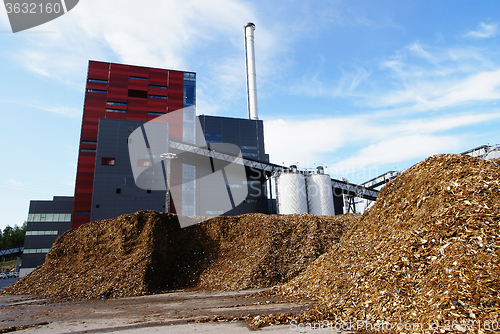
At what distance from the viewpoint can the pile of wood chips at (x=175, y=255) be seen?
1385 cm

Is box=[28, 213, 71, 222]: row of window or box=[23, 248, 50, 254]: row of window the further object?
box=[28, 213, 71, 222]: row of window

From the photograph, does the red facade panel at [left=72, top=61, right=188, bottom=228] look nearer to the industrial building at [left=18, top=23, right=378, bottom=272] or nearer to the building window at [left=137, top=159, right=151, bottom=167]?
the industrial building at [left=18, top=23, right=378, bottom=272]

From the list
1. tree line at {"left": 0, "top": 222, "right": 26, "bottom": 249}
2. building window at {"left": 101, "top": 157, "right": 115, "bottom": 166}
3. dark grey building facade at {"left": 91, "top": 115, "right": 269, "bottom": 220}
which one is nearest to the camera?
dark grey building facade at {"left": 91, "top": 115, "right": 269, "bottom": 220}

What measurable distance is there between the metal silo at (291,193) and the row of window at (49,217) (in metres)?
39.1

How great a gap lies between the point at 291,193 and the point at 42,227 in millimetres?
44088

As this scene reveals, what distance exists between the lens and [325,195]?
44.4 m

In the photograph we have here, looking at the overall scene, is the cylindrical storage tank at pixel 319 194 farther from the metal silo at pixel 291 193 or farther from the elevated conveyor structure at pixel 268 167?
the elevated conveyor structure at pixel 268 167

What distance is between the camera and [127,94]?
218ft

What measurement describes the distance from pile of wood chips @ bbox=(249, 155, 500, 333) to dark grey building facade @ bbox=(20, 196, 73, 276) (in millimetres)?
55100

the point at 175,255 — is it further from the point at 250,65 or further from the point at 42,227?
the point at 250,65

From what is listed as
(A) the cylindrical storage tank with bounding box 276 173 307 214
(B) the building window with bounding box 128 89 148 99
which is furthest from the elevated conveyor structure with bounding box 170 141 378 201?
(B) the building window with bounding box 128 89 148 99

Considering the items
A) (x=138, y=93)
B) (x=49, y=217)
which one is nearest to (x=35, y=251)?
(x=49, y=217)

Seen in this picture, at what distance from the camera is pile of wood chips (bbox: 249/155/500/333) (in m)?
4.76

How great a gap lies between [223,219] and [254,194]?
3343 cm
